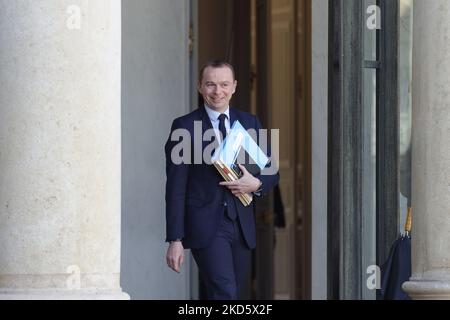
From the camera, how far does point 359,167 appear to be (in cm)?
899

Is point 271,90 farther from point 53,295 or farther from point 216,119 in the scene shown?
point 53,295

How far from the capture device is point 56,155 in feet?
23.7

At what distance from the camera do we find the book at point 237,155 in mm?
7793

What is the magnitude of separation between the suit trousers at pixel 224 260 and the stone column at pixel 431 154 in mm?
799

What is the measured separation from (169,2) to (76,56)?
2696mm

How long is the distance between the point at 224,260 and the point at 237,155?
1.64ft

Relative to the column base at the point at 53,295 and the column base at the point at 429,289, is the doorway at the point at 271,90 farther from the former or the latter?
the column base at the point at 53,295

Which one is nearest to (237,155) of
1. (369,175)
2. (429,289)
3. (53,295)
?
(429,289)

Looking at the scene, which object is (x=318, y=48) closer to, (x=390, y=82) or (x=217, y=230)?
(x=390, y=82)

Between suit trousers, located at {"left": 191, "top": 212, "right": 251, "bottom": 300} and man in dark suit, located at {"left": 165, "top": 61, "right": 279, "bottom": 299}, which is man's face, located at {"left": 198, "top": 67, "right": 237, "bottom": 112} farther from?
suit trousers, located at {"left": 191, "top": 212, "right": 251, "bottom": 300}

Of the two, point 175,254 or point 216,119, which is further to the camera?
point 216,119

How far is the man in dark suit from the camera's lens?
7.78 metres

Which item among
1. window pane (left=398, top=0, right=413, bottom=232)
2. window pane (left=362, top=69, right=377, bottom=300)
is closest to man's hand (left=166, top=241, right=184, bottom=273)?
window pane (left=362, top=69, right=377, bottom=300)
